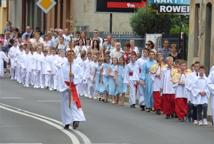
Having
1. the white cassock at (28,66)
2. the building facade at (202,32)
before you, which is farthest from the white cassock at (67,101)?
the white cassock at (28,66)

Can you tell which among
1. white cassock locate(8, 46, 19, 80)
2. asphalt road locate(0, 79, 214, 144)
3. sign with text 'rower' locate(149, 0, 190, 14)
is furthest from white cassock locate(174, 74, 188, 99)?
white cassock locate(8, 46, 19, 80)

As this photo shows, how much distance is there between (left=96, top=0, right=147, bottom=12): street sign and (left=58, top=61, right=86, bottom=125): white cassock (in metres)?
16.2

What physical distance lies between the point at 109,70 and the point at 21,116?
6.92m

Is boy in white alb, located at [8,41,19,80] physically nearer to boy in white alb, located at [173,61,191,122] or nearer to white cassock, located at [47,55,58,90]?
white cassock, located at [47,55,58,90]

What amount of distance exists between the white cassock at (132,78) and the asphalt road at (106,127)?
1.65 ft

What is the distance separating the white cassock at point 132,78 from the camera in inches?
1049

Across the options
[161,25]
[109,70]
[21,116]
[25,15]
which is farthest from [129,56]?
[25,15]

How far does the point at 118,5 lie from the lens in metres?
36.9

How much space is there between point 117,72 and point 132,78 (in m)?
1.71

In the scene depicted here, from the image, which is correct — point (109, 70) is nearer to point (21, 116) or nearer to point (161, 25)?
point (21, 116)

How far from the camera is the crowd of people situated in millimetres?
22406

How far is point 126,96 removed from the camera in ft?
96.3

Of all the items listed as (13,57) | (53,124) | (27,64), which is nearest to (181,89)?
(53,124)

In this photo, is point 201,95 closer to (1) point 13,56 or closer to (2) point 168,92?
(2) point 168,92
